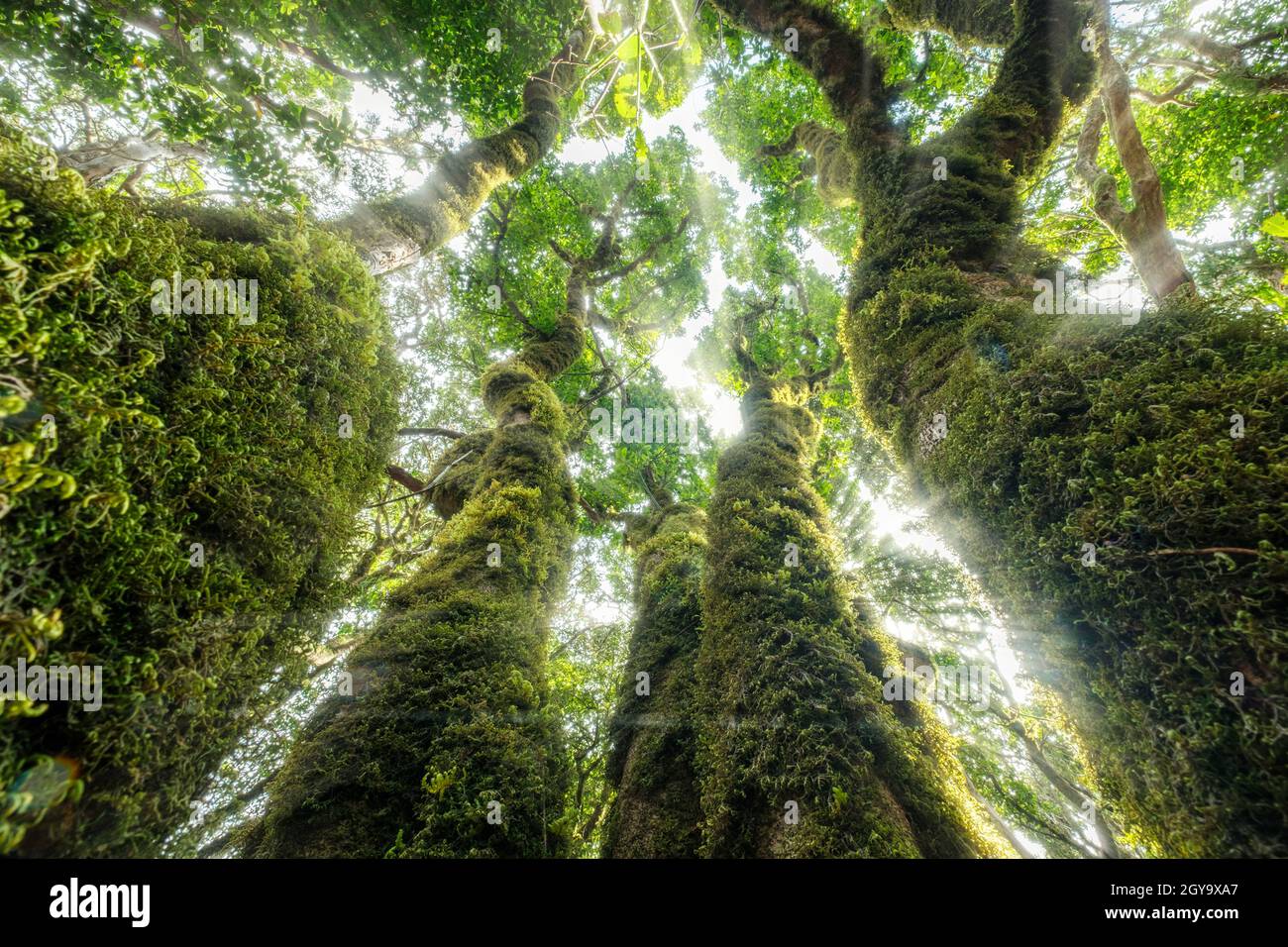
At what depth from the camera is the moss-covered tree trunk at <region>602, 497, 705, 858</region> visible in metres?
3.86

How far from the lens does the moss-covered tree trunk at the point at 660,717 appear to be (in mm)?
3855

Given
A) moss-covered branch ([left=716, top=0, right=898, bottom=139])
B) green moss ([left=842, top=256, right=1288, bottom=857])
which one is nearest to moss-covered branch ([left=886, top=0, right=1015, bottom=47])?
moss-covered branch ([left=716, top=0, right=898, bottom=139])

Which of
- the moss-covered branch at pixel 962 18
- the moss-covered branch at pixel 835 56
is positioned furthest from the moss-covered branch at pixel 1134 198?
the moss-covered branch at pixel 835 56

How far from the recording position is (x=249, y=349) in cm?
260

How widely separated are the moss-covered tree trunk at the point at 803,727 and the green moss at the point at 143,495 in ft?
10.5

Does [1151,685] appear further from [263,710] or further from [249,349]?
[249,349]

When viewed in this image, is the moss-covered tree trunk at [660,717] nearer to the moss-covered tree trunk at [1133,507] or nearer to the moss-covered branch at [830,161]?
the moss-covered tree trunk at [1133,507]

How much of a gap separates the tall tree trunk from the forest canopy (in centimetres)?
6

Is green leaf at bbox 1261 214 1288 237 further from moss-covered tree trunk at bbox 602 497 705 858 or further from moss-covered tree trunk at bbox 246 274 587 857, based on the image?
moss-covered tree trunk at bbox 246 274 587 857

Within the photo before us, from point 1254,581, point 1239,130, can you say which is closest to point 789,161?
point 1239,130

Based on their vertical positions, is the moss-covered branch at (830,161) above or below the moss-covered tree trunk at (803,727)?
above

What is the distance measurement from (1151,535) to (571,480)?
615cm

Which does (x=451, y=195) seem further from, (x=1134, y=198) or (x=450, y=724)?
(x=1134, y=198)
